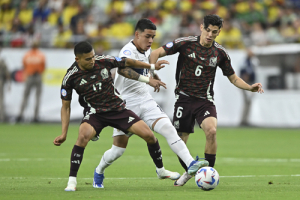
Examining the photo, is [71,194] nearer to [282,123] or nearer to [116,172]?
[116,172]

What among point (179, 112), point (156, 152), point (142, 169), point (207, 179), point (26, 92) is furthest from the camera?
point (26, 92)

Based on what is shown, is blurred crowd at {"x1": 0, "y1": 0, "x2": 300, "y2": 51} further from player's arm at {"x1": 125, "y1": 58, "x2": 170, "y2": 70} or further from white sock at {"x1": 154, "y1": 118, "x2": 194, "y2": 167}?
player's arm at {"x1": 125, "y1": 58, "x2": 170, "y2": 70}

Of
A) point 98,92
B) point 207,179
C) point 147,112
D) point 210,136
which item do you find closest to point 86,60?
point 98,92

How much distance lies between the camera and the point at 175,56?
60.5 feet

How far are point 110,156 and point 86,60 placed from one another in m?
1.49

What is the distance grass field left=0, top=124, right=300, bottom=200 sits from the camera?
6.30 metres

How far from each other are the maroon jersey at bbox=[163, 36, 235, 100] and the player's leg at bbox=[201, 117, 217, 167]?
0.50 metres

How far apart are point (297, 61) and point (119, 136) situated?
12.3 m

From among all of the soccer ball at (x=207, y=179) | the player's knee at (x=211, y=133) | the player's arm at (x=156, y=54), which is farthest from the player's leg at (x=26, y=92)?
the soccer ball at (x=207, y=179)

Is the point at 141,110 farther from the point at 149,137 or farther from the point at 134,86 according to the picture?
the point at 149,137

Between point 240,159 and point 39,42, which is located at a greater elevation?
point 39,42

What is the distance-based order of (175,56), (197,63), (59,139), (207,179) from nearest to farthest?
1. (207,179)
2. (59,139)
3. (197,63)
4. (175,56)

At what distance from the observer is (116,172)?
8.84 meters

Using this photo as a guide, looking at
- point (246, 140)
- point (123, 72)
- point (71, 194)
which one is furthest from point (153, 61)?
point (246, 140)
